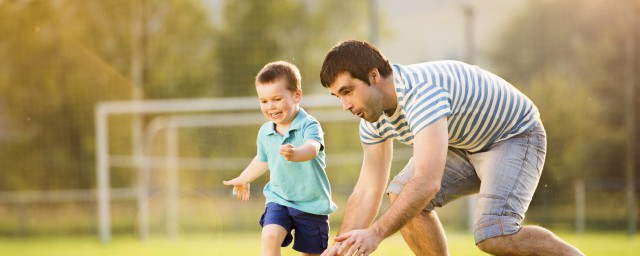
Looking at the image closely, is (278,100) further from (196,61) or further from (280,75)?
(196,61)

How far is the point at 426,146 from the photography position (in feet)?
13.2

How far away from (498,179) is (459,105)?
0.38m

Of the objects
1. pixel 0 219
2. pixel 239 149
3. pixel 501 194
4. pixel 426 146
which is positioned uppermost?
pixel 426 146

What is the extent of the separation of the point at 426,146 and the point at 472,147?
778 mm

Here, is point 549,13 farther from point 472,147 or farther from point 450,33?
point 472,147

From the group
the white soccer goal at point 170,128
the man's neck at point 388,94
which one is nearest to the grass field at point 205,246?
the white soccer goal at point 170,128

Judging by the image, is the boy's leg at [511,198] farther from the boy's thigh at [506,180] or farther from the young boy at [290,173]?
the young boy at [290,173]

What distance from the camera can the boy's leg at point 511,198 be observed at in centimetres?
438

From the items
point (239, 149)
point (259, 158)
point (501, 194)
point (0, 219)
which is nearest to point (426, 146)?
point (501, 194)

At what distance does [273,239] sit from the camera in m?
4.74

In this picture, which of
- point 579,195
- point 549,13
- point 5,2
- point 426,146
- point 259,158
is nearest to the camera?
point 426,146

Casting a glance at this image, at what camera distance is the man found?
402 cm

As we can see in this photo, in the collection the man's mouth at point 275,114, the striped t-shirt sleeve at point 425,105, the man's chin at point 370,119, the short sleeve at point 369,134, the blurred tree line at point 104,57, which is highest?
the striped t-shirt sleeve at point 425,105

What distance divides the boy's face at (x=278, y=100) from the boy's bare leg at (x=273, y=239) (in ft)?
1.63
